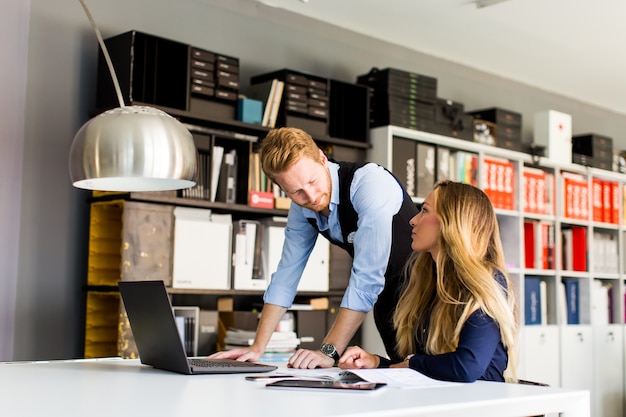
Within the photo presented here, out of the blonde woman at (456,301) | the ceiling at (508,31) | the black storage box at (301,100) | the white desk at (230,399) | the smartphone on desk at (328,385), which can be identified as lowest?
the white desk at (230,399)

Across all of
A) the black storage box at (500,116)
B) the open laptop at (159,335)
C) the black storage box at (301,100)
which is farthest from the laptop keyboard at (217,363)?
the black storage box at (500,116)

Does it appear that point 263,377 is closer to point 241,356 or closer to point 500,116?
point 241,356

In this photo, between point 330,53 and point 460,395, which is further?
point 330,53

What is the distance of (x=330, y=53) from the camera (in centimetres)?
472

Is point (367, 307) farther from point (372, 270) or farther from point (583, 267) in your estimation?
point (583, 267)

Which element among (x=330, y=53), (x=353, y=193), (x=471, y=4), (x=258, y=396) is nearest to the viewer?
(x=258, y=396)

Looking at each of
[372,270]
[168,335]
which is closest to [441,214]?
[372,270]

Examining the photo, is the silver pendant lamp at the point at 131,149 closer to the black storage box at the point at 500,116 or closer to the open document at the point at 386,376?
the open document at the point at 386,376

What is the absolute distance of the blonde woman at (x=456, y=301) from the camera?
74.2 inches

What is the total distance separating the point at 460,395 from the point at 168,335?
0.67 m

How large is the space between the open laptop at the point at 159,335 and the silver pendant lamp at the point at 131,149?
0.26 metres

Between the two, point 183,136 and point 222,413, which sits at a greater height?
point 183,136

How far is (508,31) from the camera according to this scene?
4715 millimetres

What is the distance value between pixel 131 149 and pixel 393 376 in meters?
0.78
